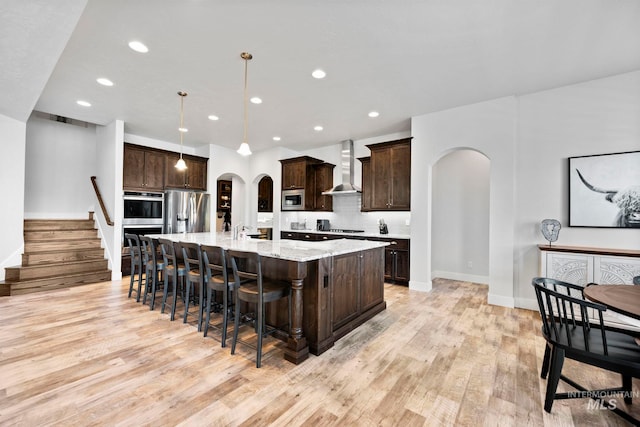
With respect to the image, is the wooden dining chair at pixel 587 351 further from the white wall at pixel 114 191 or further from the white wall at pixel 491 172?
the white wall at pixel 114 191

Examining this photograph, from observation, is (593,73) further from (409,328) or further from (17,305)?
(17,305)

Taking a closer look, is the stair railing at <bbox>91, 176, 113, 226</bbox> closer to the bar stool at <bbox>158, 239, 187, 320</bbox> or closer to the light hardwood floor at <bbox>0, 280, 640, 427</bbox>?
the light hardwood floor at <bbox>0, 280, 640, 427</bbox>

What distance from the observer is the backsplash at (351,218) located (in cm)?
591

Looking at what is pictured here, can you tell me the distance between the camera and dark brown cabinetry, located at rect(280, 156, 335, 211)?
672cm

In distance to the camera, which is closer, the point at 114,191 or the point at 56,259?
the point at 56,259

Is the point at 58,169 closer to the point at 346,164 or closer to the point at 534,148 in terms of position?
the point at 346,164

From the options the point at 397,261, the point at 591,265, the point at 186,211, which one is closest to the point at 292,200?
the point at 186,211

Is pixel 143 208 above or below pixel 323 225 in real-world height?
above

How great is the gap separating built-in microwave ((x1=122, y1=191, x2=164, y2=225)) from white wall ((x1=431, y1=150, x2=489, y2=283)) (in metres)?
5.91

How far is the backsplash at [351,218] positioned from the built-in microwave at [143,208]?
2794 millimetres

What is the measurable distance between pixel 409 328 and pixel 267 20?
11.3 ft

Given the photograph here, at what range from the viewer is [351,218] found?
6.64m

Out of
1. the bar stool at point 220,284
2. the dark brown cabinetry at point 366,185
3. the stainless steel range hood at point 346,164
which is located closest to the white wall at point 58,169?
the bar stool at point 220,284

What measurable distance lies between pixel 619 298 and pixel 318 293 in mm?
2094
